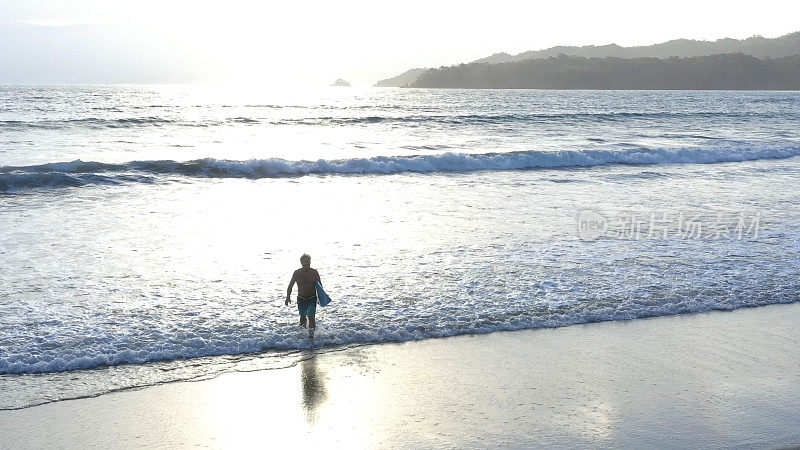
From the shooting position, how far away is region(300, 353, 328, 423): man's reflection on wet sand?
226 inches

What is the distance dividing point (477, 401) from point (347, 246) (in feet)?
21.2

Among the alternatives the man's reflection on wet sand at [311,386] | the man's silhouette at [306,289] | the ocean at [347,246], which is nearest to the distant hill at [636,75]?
the ocean at [347,246]

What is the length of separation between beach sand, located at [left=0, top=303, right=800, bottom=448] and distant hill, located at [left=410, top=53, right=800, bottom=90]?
142 m

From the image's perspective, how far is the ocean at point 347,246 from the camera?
7.48m

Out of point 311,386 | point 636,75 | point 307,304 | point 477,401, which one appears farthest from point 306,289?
point 636,75

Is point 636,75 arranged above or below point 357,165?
above

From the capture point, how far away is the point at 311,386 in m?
6.21

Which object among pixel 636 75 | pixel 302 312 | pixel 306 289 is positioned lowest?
pixel 302 312

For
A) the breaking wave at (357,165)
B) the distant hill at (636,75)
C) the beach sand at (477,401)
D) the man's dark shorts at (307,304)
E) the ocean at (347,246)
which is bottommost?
the beach sand at (477,401)

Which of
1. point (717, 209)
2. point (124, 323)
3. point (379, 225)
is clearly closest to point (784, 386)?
point (124, 323)

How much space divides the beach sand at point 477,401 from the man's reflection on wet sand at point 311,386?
0.02m

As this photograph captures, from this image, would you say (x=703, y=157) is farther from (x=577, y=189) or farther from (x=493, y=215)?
(x=493, y=215)

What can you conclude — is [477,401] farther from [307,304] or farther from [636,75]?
[636,75]

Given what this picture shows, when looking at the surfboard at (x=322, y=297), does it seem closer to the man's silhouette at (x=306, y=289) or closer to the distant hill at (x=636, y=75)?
the man's silhouette at (x=306, y=289)
